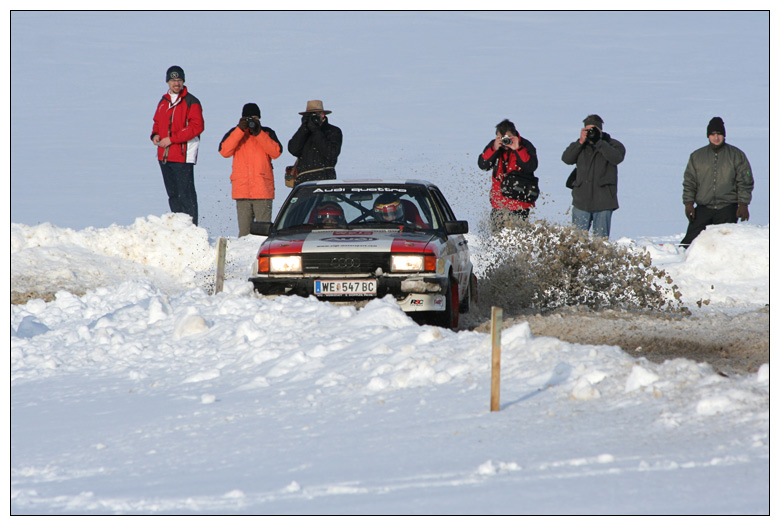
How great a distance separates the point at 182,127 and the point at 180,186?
911mm

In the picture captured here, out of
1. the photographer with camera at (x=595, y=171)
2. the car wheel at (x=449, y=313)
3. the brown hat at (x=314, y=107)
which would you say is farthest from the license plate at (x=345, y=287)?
the photographer with camera at (x=595, y=171)

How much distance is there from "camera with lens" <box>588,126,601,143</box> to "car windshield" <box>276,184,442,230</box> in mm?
3387

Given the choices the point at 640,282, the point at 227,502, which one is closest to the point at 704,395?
the point at 227,502

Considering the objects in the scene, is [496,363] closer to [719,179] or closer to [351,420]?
[351,420]

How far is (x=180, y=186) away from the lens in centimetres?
1416

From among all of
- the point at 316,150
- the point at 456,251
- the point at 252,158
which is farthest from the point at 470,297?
the point at 252,158

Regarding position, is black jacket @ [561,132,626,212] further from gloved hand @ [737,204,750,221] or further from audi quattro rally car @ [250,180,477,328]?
audi quattro rally car @ [250,180,477,328]

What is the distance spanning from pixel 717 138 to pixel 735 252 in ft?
6.00

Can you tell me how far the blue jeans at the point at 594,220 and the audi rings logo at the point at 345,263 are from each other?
4877 millimetres

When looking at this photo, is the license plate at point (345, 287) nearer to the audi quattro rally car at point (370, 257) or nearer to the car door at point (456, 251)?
the audi quattro rally car at point (370, 257)

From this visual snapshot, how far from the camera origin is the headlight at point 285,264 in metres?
9.16

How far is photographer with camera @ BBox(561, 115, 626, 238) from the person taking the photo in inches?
507

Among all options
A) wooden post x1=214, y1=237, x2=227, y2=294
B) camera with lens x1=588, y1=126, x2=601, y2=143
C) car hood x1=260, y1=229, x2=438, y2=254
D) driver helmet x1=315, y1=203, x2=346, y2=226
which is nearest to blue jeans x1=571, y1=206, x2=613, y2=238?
camera with lens x1=588, y1=126, x2=601, y2=143

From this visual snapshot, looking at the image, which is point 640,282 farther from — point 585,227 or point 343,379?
point 343,379
